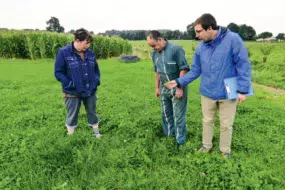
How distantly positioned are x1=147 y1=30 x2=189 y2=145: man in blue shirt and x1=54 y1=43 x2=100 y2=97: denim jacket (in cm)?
118

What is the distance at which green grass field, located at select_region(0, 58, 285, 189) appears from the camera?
11.1 ft

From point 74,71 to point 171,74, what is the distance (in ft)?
5.52

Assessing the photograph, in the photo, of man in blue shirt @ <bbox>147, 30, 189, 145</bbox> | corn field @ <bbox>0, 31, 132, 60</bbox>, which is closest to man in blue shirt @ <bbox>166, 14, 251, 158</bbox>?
man in blue shirt @ <bbox>147, 30, 189, 145</bbox>

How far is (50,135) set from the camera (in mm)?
4957

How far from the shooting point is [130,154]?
398cm

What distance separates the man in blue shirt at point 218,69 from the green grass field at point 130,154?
0.66m

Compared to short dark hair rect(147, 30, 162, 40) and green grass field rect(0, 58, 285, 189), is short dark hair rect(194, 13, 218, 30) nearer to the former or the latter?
short dark hair rect(147, 30, 162, 40)

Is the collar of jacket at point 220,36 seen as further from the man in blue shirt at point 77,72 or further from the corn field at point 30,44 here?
the corn field at point 30,44

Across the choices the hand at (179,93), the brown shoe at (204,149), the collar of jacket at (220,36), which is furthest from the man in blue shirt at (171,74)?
the collar of jacket at (220,36)

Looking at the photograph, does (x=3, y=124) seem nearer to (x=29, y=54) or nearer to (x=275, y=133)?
(x=275, y=133)

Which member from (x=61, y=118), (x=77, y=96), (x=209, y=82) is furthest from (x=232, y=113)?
(x=61, y=118)

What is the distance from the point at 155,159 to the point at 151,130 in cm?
105

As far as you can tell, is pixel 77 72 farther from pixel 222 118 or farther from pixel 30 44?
pixel 30 44

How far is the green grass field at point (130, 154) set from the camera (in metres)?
3.39
